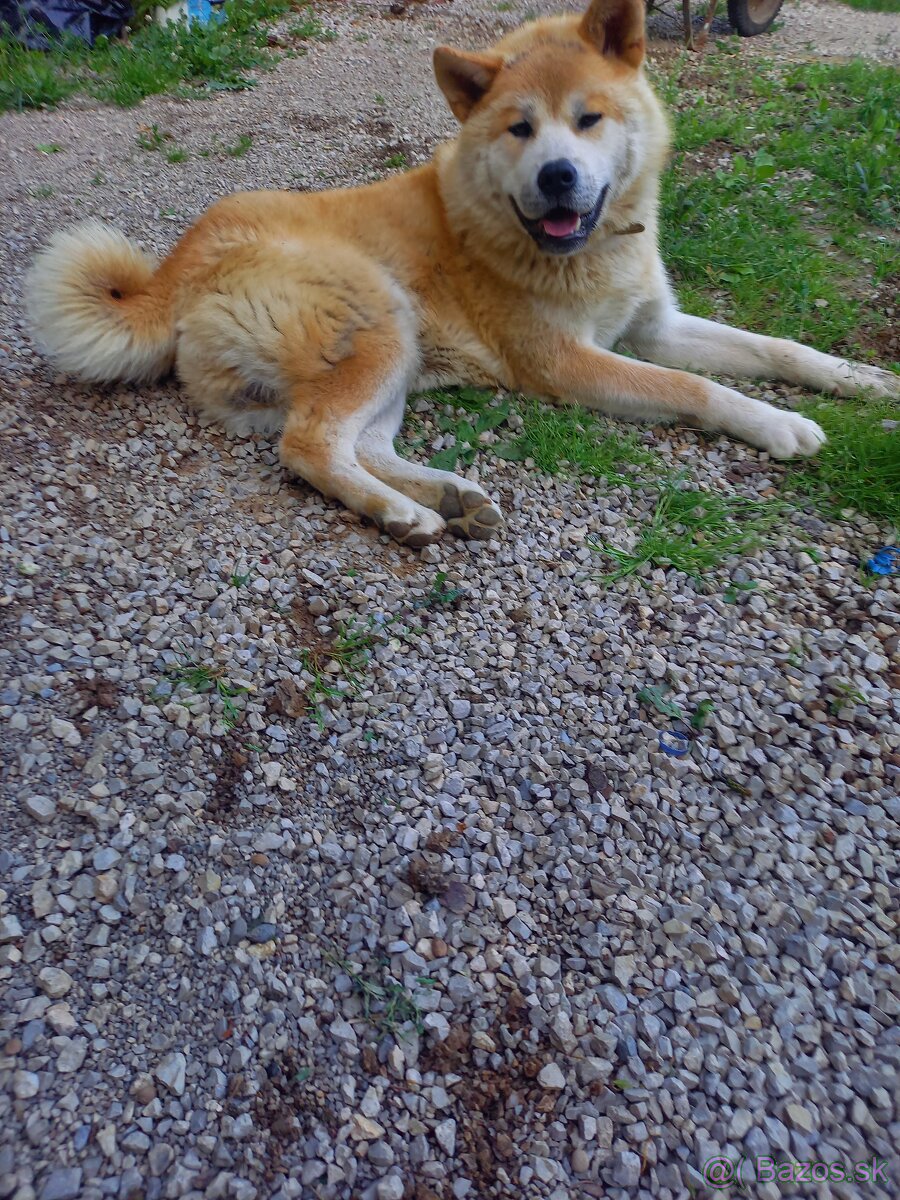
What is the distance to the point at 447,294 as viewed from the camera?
3.28 meters

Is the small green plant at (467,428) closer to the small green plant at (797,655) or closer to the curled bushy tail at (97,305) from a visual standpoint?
the curled bushy tail at (97,305)

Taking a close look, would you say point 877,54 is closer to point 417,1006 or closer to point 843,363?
point 843,363

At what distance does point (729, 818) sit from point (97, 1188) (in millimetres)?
1580

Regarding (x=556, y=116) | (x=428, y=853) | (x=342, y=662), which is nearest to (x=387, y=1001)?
(x=428, y=853)

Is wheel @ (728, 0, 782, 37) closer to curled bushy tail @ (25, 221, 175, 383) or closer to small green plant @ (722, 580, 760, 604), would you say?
curled bushy tail @ (25, 221, 175, 383)

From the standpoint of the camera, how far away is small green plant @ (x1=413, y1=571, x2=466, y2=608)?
8.36 feet

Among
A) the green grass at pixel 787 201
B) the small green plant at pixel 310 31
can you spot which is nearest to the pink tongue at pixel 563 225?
the green grass at pixel 787 201

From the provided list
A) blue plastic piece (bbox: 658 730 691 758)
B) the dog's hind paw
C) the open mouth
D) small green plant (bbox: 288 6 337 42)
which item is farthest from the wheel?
blue plastic piece (bbox: 658 730 691 758)

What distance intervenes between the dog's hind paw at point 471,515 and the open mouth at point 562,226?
104 centimetres

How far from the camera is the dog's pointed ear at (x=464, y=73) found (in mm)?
2922

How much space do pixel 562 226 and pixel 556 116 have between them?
0.37m

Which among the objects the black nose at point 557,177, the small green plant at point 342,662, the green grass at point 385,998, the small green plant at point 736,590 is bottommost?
the green grass at point 385,998

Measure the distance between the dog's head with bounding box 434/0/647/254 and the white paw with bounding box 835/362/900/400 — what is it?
4.04 ft

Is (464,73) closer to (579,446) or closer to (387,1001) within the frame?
(579,446)
